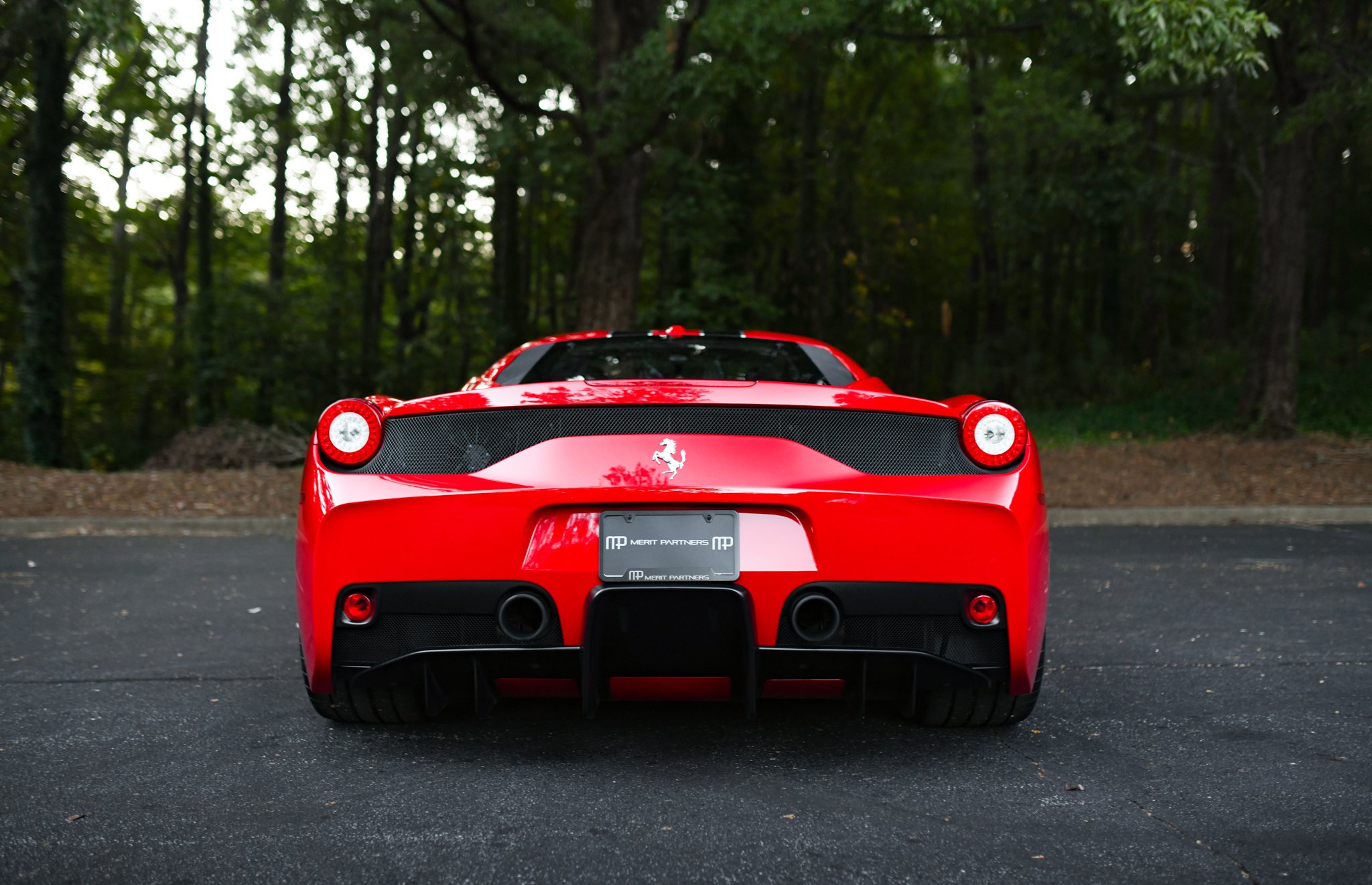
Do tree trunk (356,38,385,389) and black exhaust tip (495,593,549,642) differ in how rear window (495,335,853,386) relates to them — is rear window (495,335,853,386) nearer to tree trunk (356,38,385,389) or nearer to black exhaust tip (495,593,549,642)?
black exhaust tip (495,593,549,642)

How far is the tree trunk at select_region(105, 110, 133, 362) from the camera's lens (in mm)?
26844

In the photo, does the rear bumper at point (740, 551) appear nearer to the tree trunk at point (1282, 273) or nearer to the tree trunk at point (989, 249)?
the tree trunk at point (1282, 273)

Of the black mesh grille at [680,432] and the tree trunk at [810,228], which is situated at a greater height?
the tree trunk at [810,228]

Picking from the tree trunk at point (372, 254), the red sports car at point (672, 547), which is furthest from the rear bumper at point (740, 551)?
the tree trunk at point (372, 254)

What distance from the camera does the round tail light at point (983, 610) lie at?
2.98m

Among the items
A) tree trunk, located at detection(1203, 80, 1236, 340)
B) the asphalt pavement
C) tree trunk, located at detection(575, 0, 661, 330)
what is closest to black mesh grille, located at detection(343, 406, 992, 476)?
the asphalt pavement

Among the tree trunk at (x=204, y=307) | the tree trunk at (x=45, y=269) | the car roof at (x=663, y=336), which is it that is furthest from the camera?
the tree trunk at (x=204, y=307)

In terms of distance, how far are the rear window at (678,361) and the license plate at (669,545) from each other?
4.31ft

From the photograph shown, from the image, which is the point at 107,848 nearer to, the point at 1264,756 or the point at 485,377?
the point at 485,377

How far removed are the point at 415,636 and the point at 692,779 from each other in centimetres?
82

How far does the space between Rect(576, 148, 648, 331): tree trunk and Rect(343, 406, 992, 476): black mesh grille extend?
410 inches

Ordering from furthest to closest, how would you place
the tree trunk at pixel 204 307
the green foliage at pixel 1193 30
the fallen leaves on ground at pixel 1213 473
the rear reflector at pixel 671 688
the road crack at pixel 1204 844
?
the tree trunk at pixel 204 307 < the fallen leaves on ground at pixel 1213 473 < the green foliage at pixel 1193 30 < the rear reflector at pixel 671 688 < the road crack at pixel 1204 844

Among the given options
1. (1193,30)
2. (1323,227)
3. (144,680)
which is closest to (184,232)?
(1193,30)

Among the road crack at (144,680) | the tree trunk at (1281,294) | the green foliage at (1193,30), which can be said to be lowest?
the road crack at (144,680)
